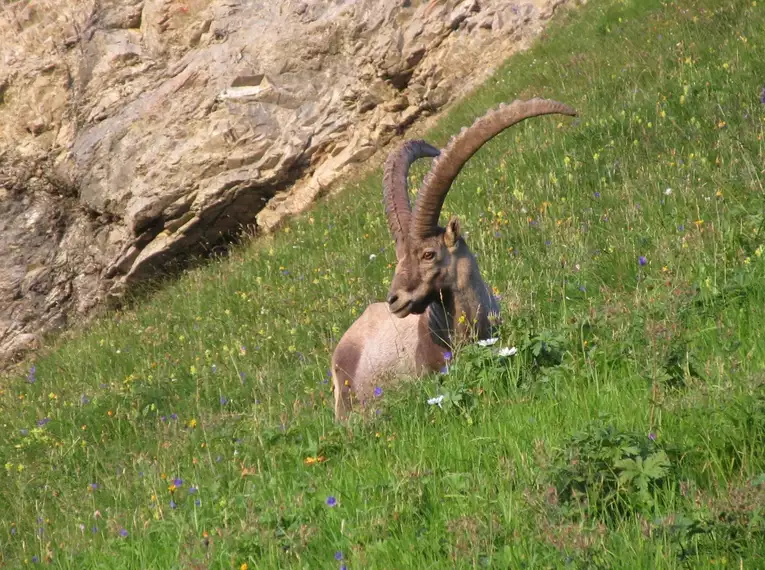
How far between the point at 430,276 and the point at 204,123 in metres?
10.9

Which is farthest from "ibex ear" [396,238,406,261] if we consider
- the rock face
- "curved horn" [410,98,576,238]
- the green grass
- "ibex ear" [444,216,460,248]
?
the rock face

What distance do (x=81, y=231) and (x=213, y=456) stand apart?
509 inches

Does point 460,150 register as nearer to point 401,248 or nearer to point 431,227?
point 431,227

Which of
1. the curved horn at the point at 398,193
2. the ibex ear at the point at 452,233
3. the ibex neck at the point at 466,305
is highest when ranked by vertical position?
the curved horn at the point at 398,193

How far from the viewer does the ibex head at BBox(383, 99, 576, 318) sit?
22.6 ft

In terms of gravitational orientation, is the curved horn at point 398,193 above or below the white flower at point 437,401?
above

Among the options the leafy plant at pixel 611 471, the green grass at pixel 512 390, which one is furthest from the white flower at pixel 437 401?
the leafy plant at pixel 611 471

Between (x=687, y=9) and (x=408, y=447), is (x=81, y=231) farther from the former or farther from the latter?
(x=408, y=447)

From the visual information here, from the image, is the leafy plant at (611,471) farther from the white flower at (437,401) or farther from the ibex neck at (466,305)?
the ibex neck at (466,305)

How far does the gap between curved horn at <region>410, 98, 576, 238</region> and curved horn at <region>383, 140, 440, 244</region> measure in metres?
0.22

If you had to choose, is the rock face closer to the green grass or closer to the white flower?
the green grass

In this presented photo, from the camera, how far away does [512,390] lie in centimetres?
548

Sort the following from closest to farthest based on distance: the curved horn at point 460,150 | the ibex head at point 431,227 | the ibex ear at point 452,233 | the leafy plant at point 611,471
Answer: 1. the leafy plant at point 611,471
2. the curved horn at point 460,150
3. the ibex head at point 431,227
4. the ibex ear at point 452,233

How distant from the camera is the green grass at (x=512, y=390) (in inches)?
150
